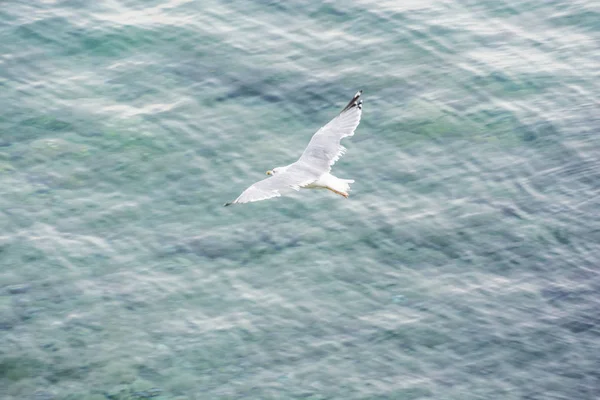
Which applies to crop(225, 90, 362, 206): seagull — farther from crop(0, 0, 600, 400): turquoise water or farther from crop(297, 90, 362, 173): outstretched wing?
crop(0, 0, 600, 400): turquoise water

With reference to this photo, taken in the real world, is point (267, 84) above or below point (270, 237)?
above

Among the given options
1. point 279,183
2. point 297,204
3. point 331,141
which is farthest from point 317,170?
point 297,204

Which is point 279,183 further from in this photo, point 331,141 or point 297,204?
point 297,204

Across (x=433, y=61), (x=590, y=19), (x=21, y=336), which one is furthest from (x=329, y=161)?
(x=590, y=19)

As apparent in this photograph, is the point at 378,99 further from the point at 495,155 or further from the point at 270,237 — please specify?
the point at 270,237

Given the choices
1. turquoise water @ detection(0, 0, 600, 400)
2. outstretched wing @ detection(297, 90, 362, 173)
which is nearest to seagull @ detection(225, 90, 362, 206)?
outstretched wing @ detection(297, 90, 362, 173)
